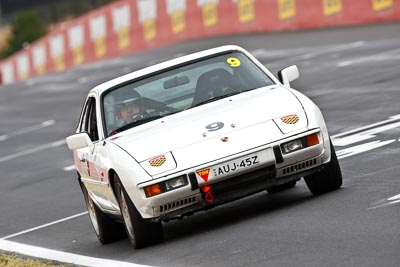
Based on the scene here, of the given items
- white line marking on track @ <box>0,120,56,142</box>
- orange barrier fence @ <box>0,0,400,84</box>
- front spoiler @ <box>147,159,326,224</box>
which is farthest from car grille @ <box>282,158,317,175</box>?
orange barrier fence @ <box>0,0,400,84</box>

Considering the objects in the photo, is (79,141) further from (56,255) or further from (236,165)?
(236,165)

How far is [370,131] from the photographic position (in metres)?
15.1

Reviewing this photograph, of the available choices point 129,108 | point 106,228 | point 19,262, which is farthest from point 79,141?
point 19,262

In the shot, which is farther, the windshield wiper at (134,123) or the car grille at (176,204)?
the windshield wiper at (134,123)

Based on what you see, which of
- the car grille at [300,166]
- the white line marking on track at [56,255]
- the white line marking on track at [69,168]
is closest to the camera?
the white line marking on track at [56,255]

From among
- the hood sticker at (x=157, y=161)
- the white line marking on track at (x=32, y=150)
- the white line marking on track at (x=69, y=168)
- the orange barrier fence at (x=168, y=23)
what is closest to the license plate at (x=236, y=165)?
the hood sticker at (x=157, y=161)

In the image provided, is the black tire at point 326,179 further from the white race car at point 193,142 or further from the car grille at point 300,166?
the car grille at point 300,166

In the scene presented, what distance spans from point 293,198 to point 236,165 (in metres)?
1.51

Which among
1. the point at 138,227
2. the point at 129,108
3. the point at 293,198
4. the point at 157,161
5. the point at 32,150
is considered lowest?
the point at 32,150

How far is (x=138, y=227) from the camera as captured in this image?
10.2 metres

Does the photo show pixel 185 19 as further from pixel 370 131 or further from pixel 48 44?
pixel 370 131

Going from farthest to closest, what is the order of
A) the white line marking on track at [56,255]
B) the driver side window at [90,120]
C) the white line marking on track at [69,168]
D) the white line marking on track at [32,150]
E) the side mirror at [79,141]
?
the white line marking on track at [32,150]
the white line marking on track at [69,168]
the driver side window at [90,120]
the side mirror at [79,141]
the white line marking on track at [56,255]

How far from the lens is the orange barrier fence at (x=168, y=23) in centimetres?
3334

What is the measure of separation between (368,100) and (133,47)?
2839 cm
